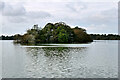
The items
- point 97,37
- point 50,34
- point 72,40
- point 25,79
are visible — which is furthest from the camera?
point 97,37

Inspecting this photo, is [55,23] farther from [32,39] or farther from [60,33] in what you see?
[32,39]

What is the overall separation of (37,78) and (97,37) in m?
46.0

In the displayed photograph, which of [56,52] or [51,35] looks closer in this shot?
[56,52]

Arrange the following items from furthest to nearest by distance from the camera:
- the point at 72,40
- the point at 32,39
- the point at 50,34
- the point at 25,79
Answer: the point at 72,40 < the point at 50,34 < the point at 32,39 < the point at 25,79

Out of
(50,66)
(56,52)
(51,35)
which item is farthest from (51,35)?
(50,66)

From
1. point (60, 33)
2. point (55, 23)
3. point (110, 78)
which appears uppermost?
point (55, 23)

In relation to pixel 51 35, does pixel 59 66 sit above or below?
below

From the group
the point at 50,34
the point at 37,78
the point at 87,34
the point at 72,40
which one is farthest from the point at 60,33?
the point at 37,78

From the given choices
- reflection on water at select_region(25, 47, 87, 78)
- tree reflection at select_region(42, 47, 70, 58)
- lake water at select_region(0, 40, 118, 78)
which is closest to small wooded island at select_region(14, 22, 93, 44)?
tree reflection at select_region(42, 47, 70, 58)

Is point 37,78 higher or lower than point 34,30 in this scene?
lower

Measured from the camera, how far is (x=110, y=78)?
17.6 feet

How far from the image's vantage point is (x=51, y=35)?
31484mm

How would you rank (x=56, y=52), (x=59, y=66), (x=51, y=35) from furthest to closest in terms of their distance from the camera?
(x=51, y=35) < (x=56, y=52) < (x=59, y=66)

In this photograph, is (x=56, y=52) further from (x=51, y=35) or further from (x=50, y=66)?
(x=51, y=35)
